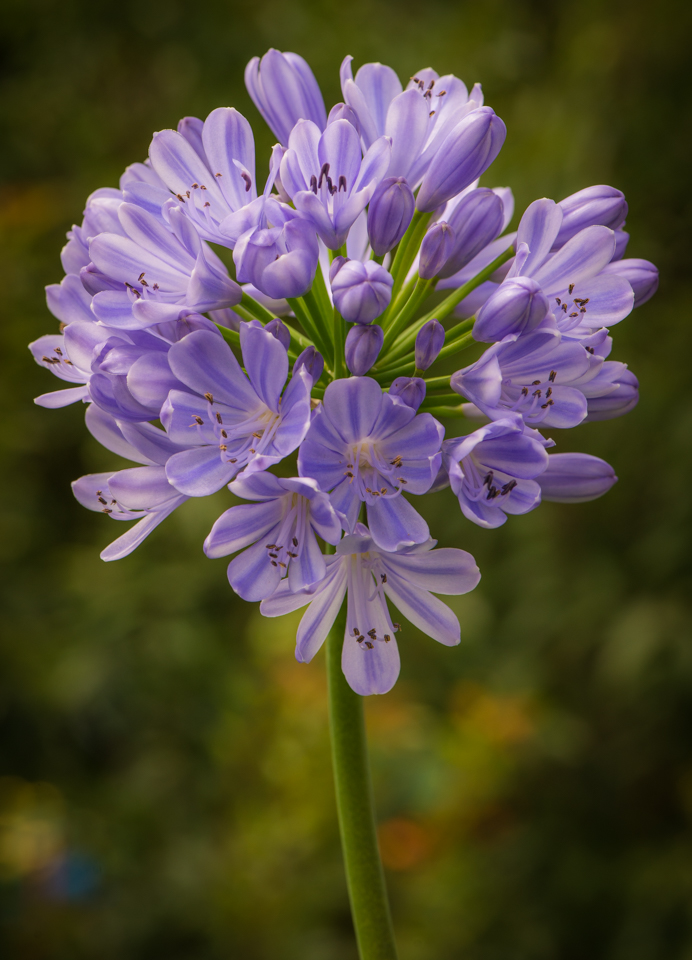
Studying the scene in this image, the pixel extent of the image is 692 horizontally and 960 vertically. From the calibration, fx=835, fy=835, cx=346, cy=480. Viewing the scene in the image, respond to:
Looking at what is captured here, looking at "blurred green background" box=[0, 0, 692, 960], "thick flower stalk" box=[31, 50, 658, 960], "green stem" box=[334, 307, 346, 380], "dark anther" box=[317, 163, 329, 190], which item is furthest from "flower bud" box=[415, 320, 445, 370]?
"blurred green background" box=[0, 0, 692, 960]

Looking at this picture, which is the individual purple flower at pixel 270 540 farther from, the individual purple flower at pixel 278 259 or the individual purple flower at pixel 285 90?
the individual purple flower at pixel 285 90

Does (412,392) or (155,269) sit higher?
(155,269)

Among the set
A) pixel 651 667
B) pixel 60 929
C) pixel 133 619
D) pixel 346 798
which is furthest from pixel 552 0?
pixel 60 929

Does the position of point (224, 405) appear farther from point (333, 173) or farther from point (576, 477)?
point (576, 477)

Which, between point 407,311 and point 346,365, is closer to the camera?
point 346,365

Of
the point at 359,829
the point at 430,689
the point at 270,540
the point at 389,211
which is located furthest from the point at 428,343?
the point at 430,689

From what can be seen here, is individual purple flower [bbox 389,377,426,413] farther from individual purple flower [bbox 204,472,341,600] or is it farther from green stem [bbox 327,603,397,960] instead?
green stem [bbox 327,603,397,960]

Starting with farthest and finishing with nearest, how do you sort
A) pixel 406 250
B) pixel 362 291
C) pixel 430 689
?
pixel 430 689
pixel 406 250
pixel 362 291
